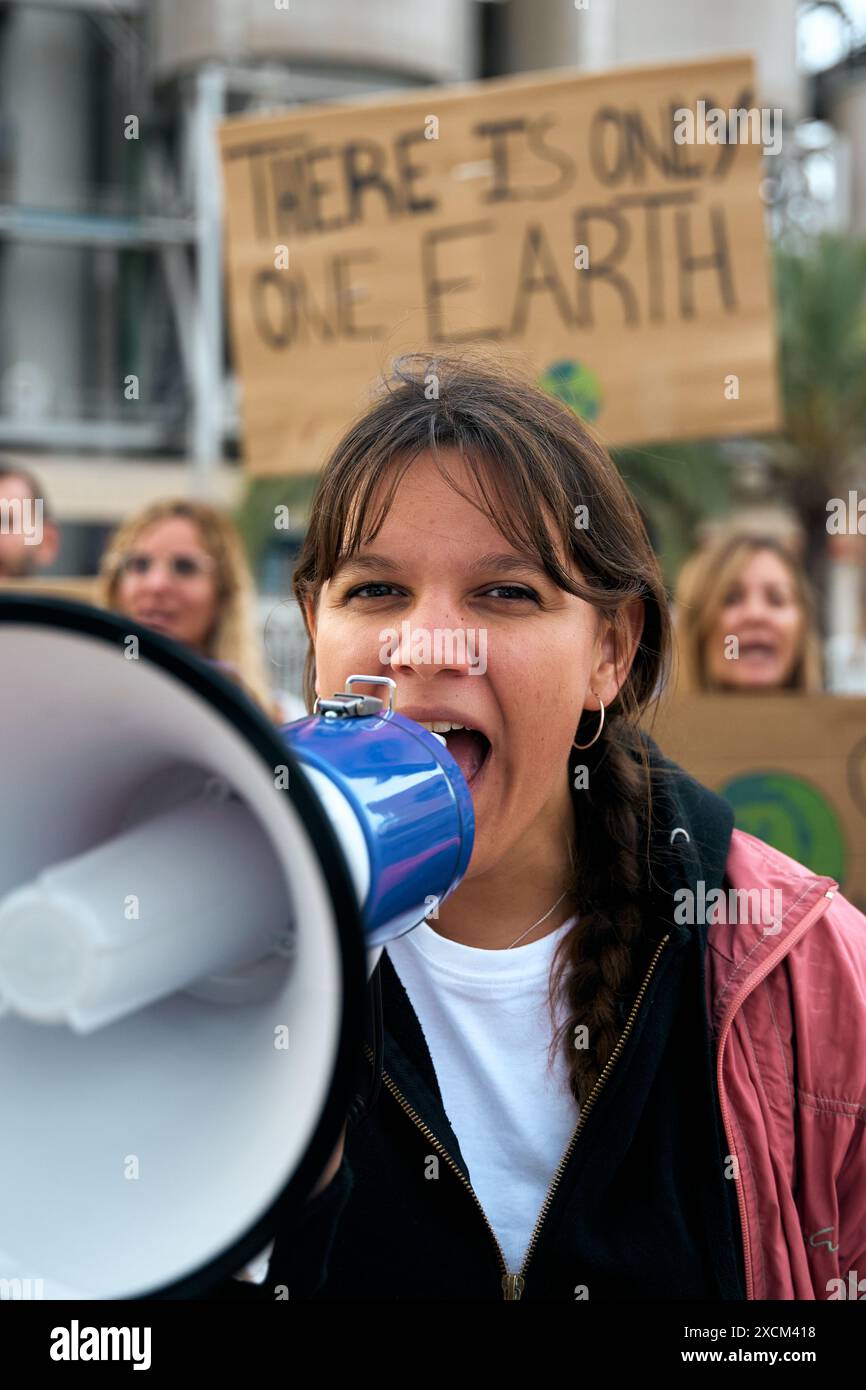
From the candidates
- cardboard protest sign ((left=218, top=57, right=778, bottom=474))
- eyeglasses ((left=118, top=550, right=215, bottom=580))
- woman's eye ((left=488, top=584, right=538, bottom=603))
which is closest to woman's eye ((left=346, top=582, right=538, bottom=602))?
woman's eye ((left=488, top=584, right=538, bottom=603))

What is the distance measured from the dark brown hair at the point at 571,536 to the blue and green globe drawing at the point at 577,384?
8.07 feet

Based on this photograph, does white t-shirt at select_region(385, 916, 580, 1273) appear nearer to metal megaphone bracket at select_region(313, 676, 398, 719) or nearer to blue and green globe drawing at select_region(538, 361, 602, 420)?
metal megaphone bracket at select_region(313, 676, 398, 719)

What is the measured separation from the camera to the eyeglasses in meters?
3.96

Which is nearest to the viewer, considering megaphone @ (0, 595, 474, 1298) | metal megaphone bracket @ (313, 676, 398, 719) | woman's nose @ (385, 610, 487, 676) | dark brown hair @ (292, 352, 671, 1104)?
megaphone @ (0, 595, 474, 1298)

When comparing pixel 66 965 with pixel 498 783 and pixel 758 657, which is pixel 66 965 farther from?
pixel 758 657

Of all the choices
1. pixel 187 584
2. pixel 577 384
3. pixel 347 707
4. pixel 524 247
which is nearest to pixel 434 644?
pixel 347 707

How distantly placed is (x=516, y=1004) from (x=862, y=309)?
13.2 metres

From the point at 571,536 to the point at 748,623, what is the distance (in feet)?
8.37

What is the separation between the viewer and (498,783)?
4.90 feet

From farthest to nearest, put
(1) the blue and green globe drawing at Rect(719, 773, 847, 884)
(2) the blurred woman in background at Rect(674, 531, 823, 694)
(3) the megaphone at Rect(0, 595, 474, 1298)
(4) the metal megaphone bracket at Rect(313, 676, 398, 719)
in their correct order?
(2) the blurred woman in background at Rect(674, 531, 823, 694) → (1) the blue and green globe drawing at Rect(719, 773, 847, 884) → (4) the metal megaphone bracket at Rect(313, 676, 398, 719) → (3) the megaphone at Rect(0, 595, 474, 1298)

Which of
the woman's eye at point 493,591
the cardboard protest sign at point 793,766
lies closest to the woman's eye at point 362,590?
the woman's eye at point 493,591

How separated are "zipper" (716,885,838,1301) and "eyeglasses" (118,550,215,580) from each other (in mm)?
2697

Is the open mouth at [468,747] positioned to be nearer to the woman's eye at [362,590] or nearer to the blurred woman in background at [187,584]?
the woman's eye at [362,590]

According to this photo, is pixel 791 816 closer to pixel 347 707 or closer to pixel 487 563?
pixel 487 563
